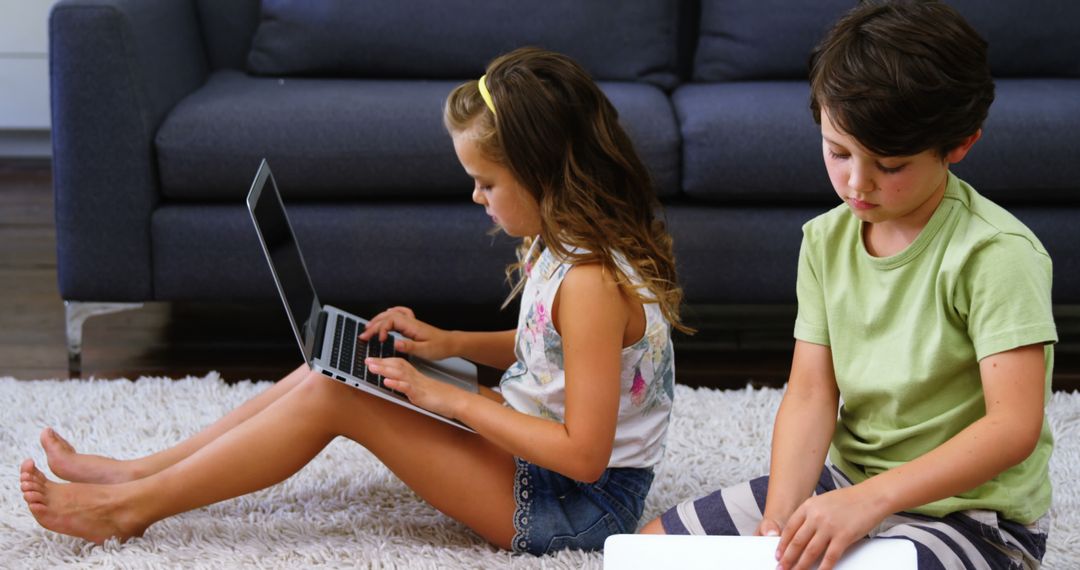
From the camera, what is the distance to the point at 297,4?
7.75 feet

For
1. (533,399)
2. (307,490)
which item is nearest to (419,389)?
(533,399)

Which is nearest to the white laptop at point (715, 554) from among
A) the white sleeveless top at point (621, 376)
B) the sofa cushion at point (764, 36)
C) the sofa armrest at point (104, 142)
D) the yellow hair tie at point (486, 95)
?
the white sleeveless top at point (621, 376)

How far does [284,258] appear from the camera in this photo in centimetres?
151

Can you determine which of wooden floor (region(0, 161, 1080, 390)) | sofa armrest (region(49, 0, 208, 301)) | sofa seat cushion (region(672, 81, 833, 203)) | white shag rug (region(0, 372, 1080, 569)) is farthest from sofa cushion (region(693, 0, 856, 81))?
sofa armrest (region(49, 0, 208, 301))

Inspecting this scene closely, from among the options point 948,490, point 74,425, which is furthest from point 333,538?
point 948,490

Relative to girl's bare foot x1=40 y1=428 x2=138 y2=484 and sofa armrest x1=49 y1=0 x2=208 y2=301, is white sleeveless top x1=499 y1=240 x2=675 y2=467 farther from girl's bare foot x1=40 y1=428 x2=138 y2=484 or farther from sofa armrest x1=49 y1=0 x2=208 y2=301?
sofa armrest x1=49 y1=0 x2=208 y2=301

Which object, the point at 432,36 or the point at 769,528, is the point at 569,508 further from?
the point at 432,36

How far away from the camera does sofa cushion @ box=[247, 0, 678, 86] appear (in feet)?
7.71

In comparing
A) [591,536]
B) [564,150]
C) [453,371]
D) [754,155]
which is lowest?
[591,536]

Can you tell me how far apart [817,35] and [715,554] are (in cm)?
161

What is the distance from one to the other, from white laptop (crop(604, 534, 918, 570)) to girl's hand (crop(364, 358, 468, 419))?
0.38 meters

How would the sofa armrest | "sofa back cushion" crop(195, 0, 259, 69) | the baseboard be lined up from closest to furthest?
the sofa armrest < "sofa back cushion" crop(195, 0, 259, 69) < the baseboard

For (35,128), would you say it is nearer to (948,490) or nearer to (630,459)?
(630,459)

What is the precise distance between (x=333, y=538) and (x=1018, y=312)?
0.83 meters
